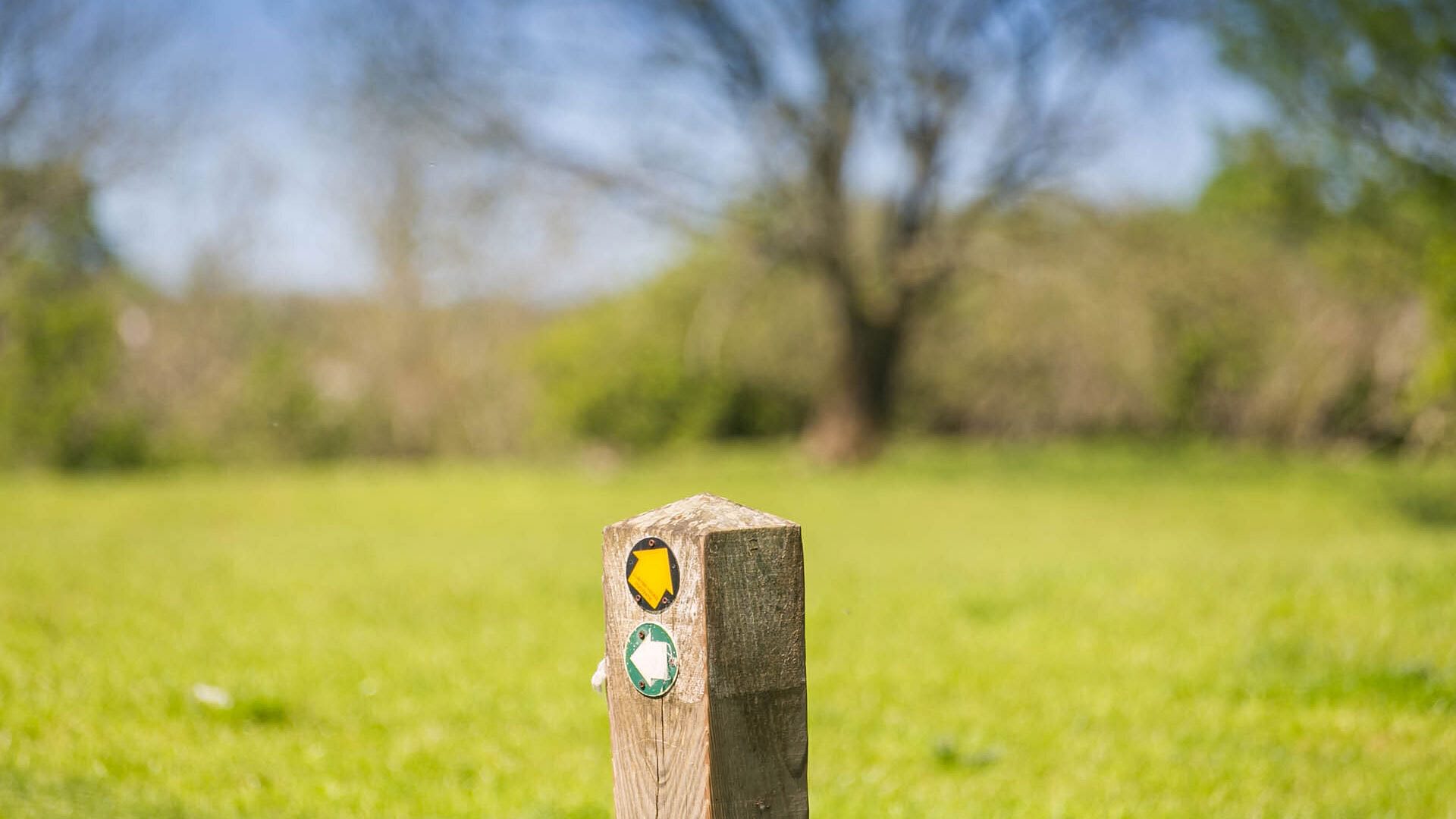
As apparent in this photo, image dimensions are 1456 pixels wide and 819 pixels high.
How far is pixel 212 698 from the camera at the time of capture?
4336mm

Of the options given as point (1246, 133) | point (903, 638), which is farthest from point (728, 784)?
point (1246, 133)

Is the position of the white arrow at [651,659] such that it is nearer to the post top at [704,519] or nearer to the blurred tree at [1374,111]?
the post top at [704,519]

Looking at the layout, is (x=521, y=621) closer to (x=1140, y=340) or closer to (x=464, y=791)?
(x=464, y=791)

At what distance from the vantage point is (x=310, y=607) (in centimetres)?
691

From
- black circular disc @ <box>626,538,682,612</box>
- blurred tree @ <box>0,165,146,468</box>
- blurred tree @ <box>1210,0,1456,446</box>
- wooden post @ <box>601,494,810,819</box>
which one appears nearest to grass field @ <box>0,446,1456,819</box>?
wooden post @ <box>601,494,810,819</box>

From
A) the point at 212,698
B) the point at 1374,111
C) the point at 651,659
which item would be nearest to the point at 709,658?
the point at 651,659

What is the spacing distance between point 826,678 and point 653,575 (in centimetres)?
355

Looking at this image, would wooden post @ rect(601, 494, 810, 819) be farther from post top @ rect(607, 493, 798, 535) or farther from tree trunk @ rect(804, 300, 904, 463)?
tree trunk @ rect(804, 300, 904, 463)

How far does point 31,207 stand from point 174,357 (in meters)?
6.50

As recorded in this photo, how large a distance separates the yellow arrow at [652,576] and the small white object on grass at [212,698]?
289cm

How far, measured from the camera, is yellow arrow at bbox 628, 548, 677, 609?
2.10 m

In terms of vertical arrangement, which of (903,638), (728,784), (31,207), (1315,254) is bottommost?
(903,638)

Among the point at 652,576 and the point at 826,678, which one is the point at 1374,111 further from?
the point at 652,576

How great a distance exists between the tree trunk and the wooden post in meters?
16.6
